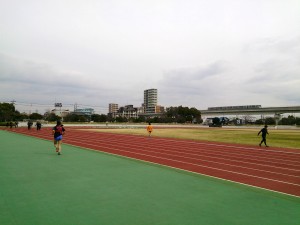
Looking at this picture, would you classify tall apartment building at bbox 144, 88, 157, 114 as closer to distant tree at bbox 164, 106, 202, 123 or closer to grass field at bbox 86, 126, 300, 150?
distant tree at bbox 164, 106, 202, 123

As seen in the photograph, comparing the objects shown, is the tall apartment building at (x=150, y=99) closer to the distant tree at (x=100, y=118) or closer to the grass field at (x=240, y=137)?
the distant tree at (x=100, y=118)

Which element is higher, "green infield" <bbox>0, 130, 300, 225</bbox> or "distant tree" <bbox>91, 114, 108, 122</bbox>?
"distant tree" <bbox>91, 114, 108, 122</bbox>

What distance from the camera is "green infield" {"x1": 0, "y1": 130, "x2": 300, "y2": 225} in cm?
496

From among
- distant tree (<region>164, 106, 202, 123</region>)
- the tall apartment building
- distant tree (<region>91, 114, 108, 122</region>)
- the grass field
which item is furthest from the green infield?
the tall apartment building

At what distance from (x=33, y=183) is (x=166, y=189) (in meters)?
3.41

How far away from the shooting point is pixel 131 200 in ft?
19.7

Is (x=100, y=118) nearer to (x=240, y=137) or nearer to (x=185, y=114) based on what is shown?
(x=185, y=114)

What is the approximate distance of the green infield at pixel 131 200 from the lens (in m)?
4.96

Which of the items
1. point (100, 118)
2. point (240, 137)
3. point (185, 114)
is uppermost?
point (185, 114)

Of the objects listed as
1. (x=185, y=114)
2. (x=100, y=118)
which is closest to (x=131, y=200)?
(x=100, y=118)

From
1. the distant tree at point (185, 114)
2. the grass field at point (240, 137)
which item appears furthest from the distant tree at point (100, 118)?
the grass field at point (240, 137)

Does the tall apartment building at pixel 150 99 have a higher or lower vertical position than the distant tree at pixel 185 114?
higher

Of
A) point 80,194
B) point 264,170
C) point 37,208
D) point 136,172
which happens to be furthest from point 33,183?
point 264,170

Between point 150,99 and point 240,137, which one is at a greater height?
point 150,99
